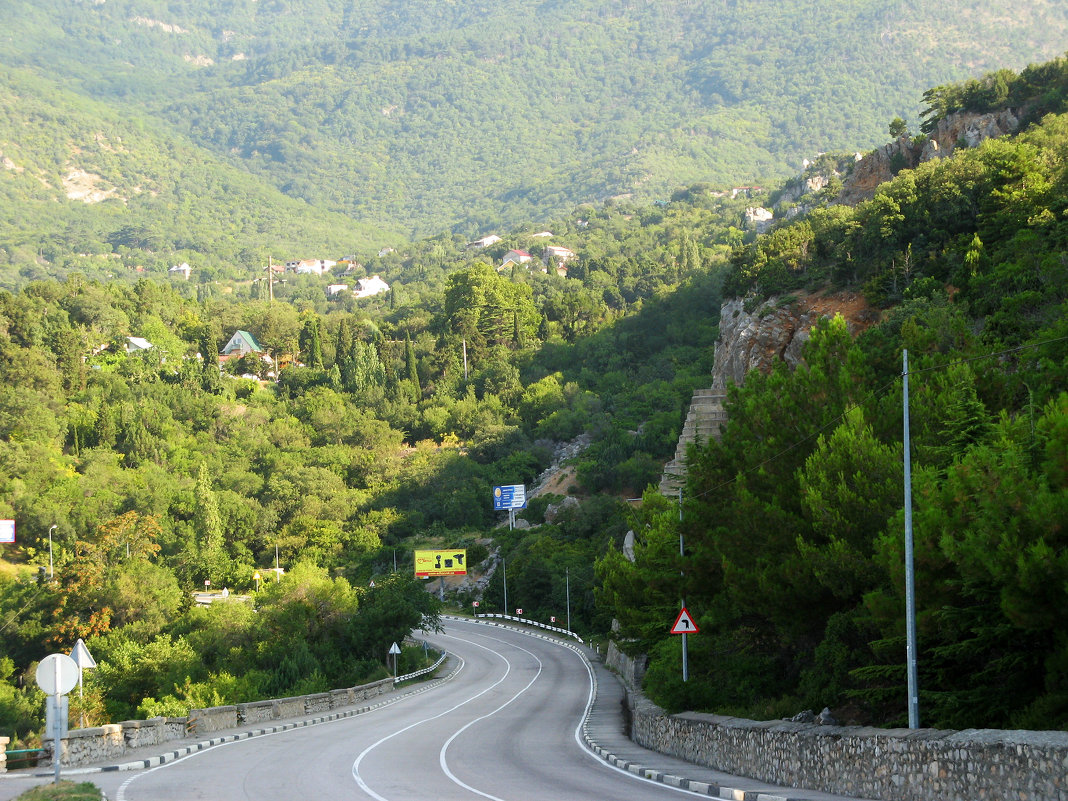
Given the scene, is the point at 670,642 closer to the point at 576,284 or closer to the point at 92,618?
the point at 92,618

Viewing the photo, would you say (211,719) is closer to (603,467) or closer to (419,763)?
(419,763)

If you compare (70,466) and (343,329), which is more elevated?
(343,329)

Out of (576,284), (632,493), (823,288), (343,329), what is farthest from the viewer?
(576,284)

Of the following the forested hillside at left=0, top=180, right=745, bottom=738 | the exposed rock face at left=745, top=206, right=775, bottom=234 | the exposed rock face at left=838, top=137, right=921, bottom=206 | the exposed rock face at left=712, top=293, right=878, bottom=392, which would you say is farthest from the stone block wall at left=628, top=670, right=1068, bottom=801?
the exposed rock face at left=745, top=206, right=775, bottom=234

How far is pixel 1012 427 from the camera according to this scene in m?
17.4

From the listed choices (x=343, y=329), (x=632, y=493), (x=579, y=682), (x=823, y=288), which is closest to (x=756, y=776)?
(x=579, y=682)

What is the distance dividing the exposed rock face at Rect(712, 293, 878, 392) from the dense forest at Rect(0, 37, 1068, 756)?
991 millimetres

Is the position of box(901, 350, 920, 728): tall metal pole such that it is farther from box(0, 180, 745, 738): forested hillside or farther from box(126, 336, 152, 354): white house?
box(126, 336, 152, 354): white house

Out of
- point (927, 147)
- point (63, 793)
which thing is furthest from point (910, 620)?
point (927, 147)

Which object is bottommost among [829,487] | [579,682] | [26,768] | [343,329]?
[579,682]

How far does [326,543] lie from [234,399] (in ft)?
101

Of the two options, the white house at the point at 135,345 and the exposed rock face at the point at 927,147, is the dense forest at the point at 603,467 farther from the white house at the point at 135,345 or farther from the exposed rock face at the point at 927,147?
the exposed rock face at the point at 927,147

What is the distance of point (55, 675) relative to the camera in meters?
15.4

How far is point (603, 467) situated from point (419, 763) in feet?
228
